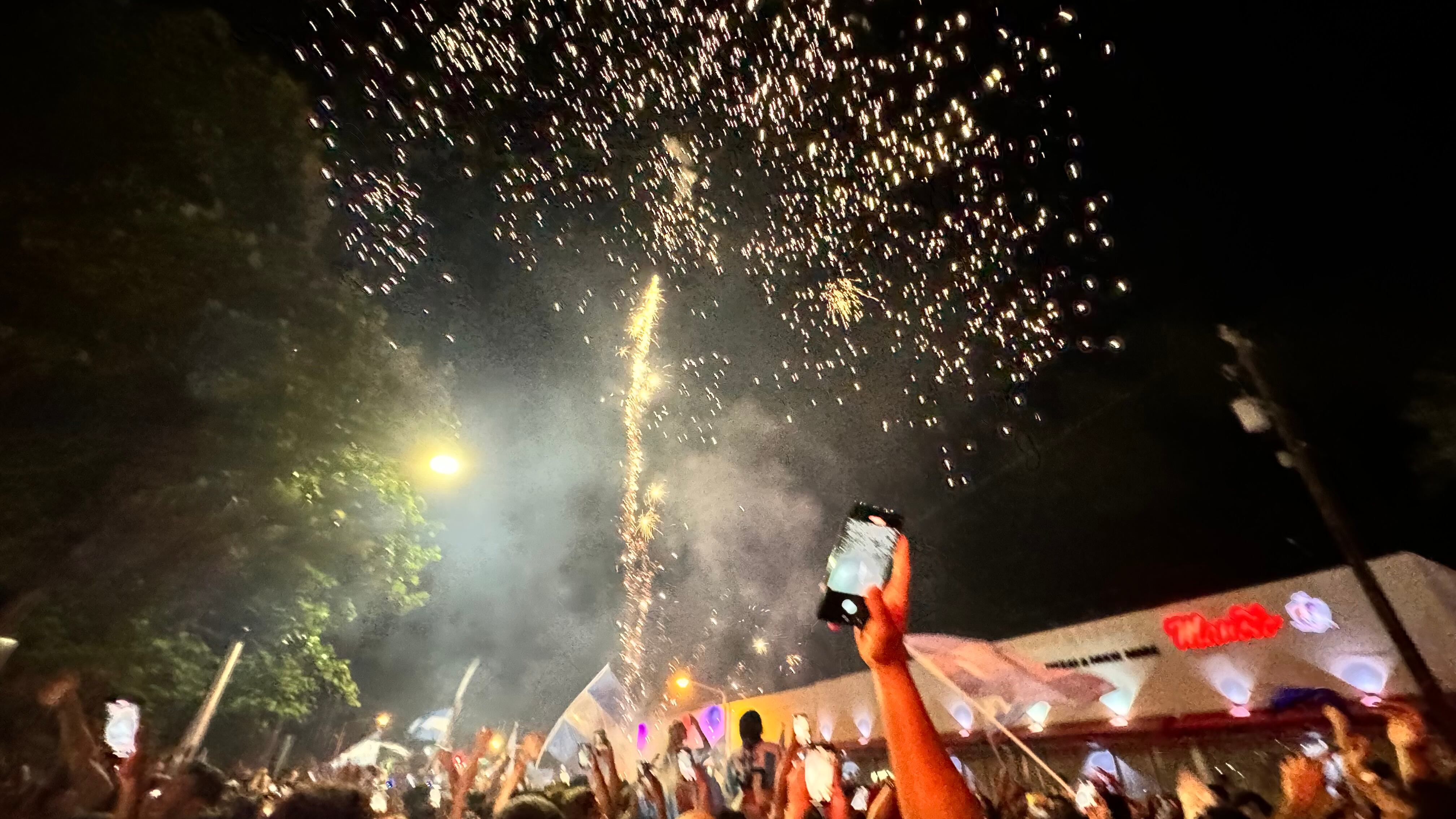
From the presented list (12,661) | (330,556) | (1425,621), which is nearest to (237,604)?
(330,556)

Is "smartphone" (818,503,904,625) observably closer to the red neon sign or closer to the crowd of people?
the crowd of people

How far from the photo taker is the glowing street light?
10445 mm

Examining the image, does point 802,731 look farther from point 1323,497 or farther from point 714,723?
point 714,723

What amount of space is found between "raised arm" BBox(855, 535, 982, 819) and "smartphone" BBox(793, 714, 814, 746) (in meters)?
1.49

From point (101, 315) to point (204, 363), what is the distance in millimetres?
1666

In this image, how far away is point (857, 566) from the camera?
3.52 m

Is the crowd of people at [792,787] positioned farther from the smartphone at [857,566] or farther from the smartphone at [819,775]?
the smartphone at [857,566]

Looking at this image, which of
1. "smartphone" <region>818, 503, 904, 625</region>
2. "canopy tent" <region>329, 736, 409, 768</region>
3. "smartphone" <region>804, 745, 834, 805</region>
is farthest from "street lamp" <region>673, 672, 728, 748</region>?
"smartphone" <region>818, 503, 904, 625</region>

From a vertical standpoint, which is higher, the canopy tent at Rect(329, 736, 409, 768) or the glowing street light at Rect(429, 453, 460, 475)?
the canopy tent at Rect(329, 736, 409, 768)

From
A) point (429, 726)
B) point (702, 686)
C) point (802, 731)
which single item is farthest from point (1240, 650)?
point (429, 726)

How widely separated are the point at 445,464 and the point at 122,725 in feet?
15.8

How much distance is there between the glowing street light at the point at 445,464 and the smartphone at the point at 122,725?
4.54m

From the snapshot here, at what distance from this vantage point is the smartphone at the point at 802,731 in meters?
4.40

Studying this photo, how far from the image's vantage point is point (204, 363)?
36.3ft
